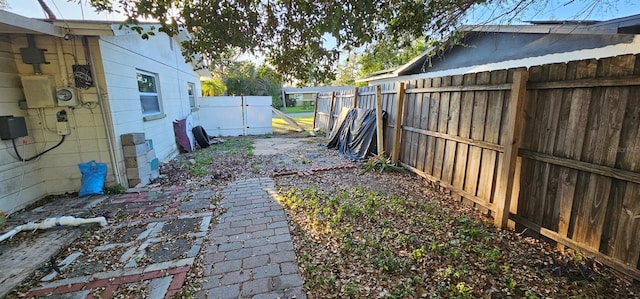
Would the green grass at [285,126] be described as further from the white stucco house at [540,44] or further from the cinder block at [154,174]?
the cinder block at [154,174]

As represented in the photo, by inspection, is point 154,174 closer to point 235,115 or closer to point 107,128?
point 107,128

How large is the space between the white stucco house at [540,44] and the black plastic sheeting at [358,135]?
166 centimetres

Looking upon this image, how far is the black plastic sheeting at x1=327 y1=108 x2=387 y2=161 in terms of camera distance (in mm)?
6449

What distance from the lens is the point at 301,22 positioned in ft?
9.87

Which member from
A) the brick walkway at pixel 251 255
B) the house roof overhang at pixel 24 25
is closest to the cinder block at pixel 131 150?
the house roof overhang at pixel 24 25

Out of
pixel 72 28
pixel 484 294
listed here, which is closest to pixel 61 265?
pixel 72 28

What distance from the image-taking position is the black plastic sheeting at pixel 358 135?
645cm

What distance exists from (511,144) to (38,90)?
243 inches

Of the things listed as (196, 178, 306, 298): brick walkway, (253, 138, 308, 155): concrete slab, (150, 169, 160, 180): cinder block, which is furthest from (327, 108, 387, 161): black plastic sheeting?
(150, 169, 160, 180): cinder block

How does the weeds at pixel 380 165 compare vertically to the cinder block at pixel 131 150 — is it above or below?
below

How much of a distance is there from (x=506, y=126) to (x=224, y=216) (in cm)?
357

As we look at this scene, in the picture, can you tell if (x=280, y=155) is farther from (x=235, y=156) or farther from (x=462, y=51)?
(x=462, y=51)

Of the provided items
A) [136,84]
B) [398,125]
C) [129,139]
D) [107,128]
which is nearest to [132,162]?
[129,139]

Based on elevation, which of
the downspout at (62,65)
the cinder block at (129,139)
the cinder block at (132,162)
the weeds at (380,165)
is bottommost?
the weeds at (380,165)
